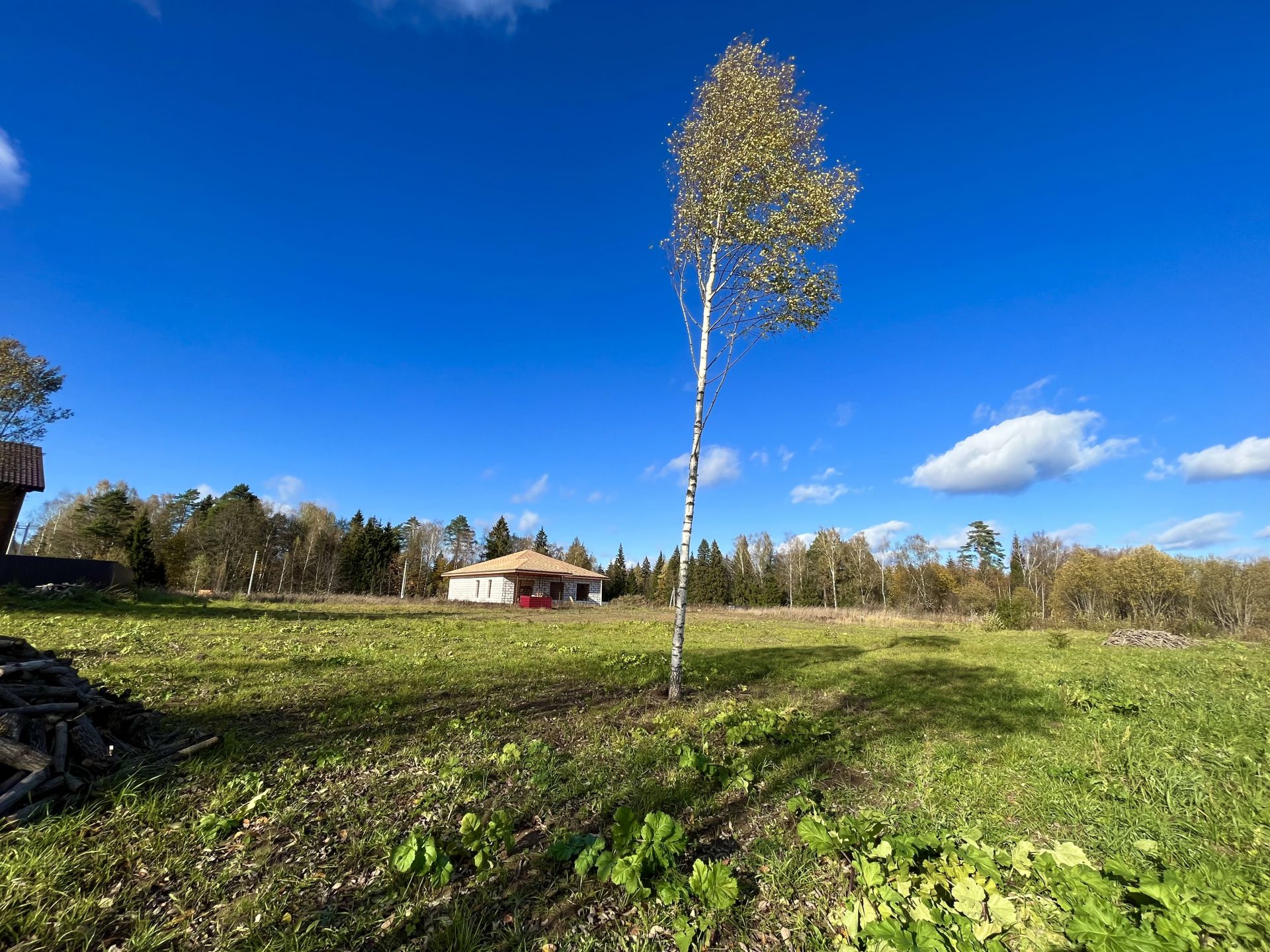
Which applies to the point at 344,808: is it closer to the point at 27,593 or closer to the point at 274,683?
the point at 274,683

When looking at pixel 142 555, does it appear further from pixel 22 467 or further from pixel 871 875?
pixel 871 875

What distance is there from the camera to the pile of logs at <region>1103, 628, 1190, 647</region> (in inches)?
791

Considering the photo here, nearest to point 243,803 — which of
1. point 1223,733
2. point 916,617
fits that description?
point 1223,733

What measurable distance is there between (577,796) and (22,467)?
116ft

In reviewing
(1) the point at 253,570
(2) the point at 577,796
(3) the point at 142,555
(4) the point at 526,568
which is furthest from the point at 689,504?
(3) the point at 142,555

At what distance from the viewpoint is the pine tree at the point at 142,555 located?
154 ft

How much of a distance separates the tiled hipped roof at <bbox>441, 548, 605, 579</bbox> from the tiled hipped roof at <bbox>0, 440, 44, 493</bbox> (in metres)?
30.4

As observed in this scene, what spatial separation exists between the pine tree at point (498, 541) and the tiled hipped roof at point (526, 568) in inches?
595

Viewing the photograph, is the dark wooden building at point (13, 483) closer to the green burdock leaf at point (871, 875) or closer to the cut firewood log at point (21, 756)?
the cut firewood log at point (21, 756)

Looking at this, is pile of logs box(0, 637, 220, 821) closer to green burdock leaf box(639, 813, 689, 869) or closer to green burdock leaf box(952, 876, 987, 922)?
green burdock leaf box(639, 813, 689, 869)

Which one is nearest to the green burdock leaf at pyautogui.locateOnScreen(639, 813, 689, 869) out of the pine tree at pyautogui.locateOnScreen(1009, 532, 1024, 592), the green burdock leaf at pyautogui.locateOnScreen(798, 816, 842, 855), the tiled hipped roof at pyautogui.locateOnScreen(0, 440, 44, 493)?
the green burdock leaf at pyautogui.locateOnScreen(798, 816, 842, 855)

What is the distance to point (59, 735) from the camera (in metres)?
4.54

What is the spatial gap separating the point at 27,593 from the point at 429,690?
79.8 ft

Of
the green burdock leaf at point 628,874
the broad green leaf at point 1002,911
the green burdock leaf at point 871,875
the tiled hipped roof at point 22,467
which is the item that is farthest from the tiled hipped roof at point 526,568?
the broad green leaf at point 1002,911
